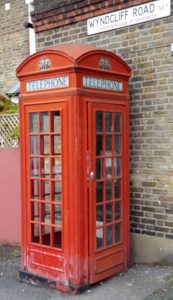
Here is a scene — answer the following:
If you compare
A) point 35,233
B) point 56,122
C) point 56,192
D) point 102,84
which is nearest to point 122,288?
point 35,233

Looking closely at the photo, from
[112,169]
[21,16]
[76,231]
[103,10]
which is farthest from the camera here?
[21,16]

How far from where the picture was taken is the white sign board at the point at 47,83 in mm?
5121

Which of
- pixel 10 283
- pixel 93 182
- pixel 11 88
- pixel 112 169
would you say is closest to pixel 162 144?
pixel 112 169

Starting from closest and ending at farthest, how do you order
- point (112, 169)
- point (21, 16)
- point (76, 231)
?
point (76, 231) → point (112, 169) → point (21, 16)

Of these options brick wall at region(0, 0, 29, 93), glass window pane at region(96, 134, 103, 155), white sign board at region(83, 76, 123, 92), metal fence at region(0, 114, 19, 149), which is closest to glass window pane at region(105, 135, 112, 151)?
glass window pane at region(96, 134, 103, 155)

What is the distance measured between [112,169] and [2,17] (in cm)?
887

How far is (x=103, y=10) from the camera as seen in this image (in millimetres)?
6230

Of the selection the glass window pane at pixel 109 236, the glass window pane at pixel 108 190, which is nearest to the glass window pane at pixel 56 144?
the glass window pane at pixel 108 190

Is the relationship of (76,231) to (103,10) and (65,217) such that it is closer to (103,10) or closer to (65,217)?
(65,217)

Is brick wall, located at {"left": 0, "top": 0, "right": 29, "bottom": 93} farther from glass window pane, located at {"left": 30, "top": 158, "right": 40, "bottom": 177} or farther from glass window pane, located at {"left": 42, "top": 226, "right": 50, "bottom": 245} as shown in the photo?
glass window pane, located at {"left": 42, "top": 226, "right": 50, "bottom": 245}

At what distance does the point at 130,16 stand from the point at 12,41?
7308 mm

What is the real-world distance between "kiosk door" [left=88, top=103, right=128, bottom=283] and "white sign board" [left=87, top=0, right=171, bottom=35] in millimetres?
1220

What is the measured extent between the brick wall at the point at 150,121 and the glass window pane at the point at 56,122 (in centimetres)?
124

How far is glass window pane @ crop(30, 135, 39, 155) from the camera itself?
5511mm
